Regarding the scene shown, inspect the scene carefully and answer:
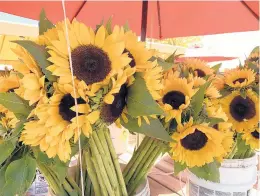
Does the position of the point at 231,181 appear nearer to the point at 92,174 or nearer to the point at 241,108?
the point at 241,108

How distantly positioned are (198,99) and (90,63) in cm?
15

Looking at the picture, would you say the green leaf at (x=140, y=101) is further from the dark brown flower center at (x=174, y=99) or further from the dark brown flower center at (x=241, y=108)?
the dark brown flower center at (x=241, y=108)

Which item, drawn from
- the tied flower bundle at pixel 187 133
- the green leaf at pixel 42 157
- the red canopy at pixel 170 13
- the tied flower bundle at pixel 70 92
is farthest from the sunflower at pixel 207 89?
the red canopy at pixel 170 13

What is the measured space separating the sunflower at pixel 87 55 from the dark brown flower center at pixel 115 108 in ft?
0.07

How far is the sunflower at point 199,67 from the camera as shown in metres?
0.42

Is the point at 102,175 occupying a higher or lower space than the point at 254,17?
lower

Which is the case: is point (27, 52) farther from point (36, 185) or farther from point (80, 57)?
point (36, 185)

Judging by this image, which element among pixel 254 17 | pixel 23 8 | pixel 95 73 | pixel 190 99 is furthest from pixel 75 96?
pixel 254 17

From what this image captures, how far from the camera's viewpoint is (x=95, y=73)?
0.78ft

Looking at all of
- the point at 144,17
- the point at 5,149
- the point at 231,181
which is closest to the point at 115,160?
the point at 5,149

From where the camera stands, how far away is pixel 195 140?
338 mm

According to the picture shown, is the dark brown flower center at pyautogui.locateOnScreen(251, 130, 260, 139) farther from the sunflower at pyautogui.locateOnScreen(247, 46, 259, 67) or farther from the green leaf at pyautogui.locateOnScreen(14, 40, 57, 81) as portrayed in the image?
the green leaf at pyautogui.locateOnScreen(14, 40, 57, 81)

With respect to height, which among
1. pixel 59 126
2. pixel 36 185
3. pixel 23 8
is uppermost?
pixel 23 8

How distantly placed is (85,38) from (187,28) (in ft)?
4.21
